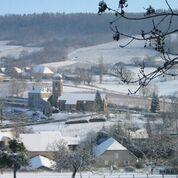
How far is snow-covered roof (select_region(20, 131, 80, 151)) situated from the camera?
690 inches

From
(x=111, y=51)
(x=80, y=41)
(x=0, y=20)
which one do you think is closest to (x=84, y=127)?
(x=111, y=51)

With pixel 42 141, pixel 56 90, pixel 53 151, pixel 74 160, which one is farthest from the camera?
pixel 56 90

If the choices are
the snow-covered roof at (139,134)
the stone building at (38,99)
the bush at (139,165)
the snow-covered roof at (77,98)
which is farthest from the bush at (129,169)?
the stone building at (38,99)

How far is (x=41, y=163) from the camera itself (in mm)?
16250

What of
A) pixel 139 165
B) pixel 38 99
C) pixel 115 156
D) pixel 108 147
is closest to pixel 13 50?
pixel 38 99

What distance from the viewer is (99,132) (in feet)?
65.4

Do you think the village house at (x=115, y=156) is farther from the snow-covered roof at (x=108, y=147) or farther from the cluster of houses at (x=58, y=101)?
the cluster of houses at (x=58, y=101)

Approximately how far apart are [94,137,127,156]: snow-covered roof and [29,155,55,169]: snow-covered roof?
1436 millimetres

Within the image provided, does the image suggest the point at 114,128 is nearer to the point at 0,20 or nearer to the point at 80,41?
the point at 80,41

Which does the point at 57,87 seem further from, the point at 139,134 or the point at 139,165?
the point at 139,165

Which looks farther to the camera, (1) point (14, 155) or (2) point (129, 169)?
(2) point (129, 169)

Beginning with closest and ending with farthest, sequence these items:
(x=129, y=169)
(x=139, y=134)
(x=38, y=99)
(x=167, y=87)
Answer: (x=129, y=169) → (x=139, y=134) → (x=38, y=99) → (x=167, y=87)

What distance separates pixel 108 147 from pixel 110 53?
45.1 metres

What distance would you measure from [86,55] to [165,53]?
205 feet
